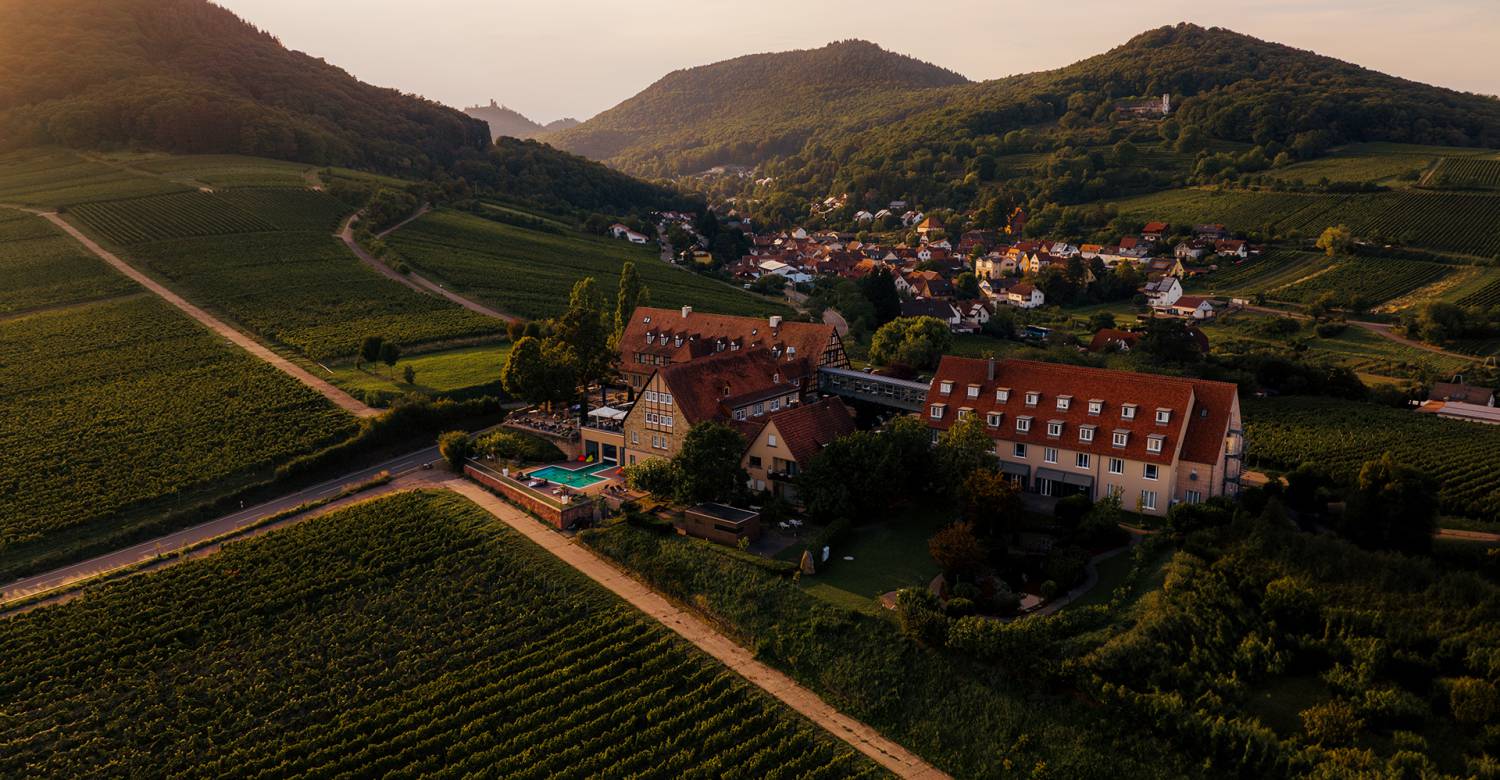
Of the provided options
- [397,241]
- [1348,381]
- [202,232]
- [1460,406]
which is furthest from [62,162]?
[1460,406]

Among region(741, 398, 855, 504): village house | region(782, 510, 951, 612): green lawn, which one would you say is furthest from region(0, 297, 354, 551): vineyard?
region(782, 510, 951, 612): green lawn

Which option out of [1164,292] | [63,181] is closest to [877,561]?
[1164,292]

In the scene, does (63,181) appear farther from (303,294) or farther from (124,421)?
(124,421)

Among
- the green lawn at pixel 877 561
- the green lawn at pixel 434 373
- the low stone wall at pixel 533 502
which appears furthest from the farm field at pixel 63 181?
the green lawn at pixel 877 561

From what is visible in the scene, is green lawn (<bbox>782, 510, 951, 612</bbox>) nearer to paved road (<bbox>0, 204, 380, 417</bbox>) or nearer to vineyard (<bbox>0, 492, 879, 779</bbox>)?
vineyard (<bbox>0, 492, 879, 779</bbox>)

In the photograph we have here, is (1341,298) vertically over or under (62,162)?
under

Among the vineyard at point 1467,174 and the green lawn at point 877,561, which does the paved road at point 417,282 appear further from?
the vineyard at point 1467,174

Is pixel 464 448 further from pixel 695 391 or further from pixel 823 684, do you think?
pixel 823 684
